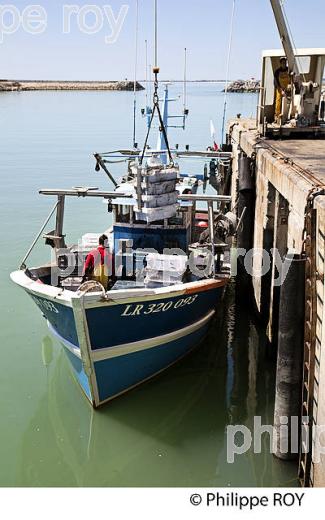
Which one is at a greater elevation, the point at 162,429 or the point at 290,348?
the point at 290,348

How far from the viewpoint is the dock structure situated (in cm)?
644

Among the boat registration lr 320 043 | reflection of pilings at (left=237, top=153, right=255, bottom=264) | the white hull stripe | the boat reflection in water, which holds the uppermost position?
reflection of pilings at (left=237, top=153, right=255, bottom=264)

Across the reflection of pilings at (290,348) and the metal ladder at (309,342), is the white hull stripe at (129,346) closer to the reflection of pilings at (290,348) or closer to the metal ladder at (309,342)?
the reflection of pilings at (290,348)

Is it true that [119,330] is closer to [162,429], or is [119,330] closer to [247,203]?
[162,429]

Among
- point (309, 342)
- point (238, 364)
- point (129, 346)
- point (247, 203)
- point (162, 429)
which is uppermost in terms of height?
point (247, 203)

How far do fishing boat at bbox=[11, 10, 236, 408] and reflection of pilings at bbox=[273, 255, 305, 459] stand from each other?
2.35m

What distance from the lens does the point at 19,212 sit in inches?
890

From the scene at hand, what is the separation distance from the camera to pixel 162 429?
8836 mm

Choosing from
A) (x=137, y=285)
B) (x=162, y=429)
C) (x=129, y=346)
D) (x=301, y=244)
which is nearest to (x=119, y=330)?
(x=129, y=346)

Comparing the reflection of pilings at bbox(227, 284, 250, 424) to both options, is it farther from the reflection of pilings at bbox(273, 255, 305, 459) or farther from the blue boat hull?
the reflection of pilings at bbox(273, 255, 305, 459)

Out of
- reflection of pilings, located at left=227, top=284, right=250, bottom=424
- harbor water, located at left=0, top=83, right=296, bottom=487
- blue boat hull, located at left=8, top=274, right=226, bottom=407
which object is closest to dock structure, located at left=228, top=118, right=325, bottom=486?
reflection of pilings, located at left=227, top=284, right=250, bottom=424

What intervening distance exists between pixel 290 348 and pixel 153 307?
8.36ft
